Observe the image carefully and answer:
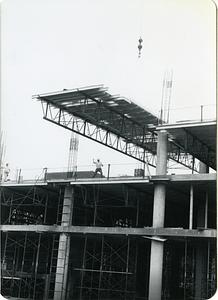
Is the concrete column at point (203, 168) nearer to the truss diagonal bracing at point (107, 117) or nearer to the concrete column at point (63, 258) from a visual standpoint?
the truss diagonal bracing at point (107, 117)

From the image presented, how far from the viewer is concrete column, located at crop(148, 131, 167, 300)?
2664 centimetres

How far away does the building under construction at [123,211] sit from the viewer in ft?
89.6

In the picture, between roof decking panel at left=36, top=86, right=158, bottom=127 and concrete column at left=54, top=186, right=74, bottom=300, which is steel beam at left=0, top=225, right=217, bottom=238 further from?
roof decking panel at left=36, top=86, right=158, bottom=127

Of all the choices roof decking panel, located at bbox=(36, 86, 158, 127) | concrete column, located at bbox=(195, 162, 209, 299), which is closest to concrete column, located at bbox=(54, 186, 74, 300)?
roof decking panel, located at bbox=(36, 86, 158, 127)

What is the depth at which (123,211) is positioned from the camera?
3819cm

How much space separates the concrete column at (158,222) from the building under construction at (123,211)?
53mm

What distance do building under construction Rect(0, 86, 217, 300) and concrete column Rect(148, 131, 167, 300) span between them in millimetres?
53

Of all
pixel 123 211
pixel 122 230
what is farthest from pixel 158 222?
pixel 123 211

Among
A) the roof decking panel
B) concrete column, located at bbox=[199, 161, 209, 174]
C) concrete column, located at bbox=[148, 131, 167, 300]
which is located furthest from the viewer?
concrete column, located at bbox=[199, 161, 209, 174]

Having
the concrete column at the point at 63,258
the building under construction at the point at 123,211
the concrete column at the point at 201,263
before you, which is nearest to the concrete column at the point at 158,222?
the building under construction at the point at 123,211

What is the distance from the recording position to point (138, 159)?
3931 centimetres

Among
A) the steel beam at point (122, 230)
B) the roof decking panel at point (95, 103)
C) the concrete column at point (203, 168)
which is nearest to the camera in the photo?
the steel beam at point (122, 230)

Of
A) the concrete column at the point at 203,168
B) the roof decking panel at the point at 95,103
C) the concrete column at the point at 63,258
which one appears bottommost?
the concrete column at the point at 63,258

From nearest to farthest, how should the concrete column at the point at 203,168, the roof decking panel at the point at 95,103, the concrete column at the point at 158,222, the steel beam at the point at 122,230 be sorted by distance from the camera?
the steel beam at the point at 122,230, the concrete column at the point at 158,222, the roof decking panel at the point at 95,103, the concrete column at the point at 203,168
